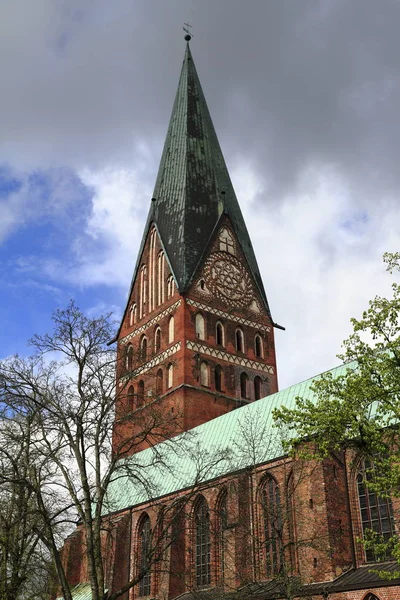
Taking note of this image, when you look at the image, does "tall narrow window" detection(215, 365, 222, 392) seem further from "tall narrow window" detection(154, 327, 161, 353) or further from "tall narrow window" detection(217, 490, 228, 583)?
"tall narrow window" detection(217, 490, 228, 583)

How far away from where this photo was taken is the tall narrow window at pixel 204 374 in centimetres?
4075

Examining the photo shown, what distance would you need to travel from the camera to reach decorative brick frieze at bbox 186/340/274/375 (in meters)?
41.4

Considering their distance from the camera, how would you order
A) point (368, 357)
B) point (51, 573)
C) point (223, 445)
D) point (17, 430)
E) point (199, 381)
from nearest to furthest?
point (368, 357), point (51, 573), point (17, 430), point (223, 445), point (199, 381)

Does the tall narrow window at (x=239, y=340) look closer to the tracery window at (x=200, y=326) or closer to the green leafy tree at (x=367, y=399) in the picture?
the tracery window at (x=200, y=326)

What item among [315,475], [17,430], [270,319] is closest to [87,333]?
[17,430]

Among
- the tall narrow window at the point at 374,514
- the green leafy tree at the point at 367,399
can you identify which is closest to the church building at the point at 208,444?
the tall narrow window at the point at 374,514

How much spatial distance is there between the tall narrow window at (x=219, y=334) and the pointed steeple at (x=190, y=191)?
3.22 m

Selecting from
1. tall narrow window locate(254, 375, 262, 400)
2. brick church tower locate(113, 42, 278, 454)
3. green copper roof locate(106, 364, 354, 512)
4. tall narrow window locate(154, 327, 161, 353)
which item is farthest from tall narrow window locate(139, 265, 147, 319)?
green copper roof locate(106, 364, 354, 512)

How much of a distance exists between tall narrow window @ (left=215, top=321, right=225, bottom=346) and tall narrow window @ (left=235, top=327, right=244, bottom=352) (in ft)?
3.83

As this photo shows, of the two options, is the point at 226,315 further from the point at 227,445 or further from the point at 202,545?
the point at 202,545

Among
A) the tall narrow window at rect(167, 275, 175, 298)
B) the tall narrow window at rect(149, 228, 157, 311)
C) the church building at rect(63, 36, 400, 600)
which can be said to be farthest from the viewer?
the tall narrow window at rect(149, 228, 157, 311)

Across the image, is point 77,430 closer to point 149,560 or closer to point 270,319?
point 149,560

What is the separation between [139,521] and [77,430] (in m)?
16.4

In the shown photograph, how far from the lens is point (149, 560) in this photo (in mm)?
17578
